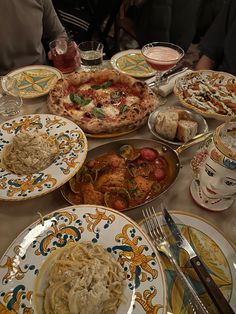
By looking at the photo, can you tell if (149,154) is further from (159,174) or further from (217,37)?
(217,37)

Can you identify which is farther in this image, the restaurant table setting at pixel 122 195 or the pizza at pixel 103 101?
the pizza at pixel 103 101

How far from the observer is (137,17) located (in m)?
3.14

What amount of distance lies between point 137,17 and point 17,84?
1.93 m

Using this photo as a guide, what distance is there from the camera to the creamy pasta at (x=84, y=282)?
79cm

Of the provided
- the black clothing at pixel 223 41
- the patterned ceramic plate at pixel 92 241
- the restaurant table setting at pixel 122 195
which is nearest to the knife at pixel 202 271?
the restaurant table setting at pixel 122 195

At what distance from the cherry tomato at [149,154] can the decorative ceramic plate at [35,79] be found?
682mm

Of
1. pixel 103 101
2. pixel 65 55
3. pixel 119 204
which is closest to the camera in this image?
pixel 119 204

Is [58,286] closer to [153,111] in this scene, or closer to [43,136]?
[43,136]

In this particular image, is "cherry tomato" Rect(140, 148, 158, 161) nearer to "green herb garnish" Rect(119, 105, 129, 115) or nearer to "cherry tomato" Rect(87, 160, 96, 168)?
"cherry tomato" Rect(87, 160, 96, 168)

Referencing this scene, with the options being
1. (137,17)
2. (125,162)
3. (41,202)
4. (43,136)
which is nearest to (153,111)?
(125,162)

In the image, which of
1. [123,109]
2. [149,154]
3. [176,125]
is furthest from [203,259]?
[123,109]

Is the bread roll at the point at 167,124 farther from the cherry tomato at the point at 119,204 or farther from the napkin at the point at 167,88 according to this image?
the cherry tomato at the point at 119,204

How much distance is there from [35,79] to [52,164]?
0.76 meters

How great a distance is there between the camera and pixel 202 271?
34.3 inches
